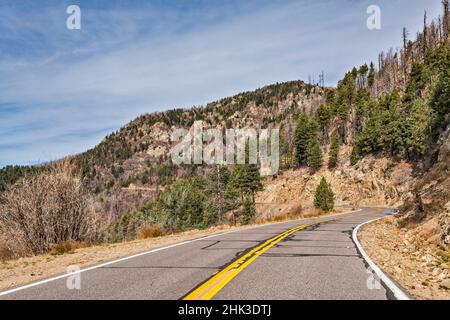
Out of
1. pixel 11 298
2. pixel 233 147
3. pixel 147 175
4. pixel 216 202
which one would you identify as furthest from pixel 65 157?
pixel 147 175

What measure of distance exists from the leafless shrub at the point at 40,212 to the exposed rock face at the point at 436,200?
1322 cm

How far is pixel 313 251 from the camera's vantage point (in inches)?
390

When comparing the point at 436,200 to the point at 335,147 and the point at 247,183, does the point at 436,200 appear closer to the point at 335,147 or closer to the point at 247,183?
the point at 247,183

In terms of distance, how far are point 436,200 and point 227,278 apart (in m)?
11.7

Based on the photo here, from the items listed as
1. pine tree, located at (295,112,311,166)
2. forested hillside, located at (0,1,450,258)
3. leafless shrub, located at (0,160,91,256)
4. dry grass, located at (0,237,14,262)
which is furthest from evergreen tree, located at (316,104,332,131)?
dry grass, located at (0,237,14,262)

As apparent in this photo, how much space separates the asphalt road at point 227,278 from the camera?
17.6ft

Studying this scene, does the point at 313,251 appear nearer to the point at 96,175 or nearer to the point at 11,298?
the point at 11,298

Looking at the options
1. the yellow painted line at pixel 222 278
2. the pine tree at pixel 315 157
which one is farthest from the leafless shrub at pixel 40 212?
the pine tree at pixel 315 157

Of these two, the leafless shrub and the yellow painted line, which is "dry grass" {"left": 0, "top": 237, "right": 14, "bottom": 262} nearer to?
the leafless shrub

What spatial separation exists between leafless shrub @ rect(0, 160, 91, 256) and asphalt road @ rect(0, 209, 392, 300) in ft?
18.7

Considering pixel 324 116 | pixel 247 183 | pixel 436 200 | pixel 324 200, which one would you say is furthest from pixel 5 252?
pixel 324 116

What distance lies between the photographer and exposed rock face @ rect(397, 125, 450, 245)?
11789 mm

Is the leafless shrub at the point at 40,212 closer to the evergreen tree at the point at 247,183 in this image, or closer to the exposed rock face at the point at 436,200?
the exposed rock face at the point at 436,200
